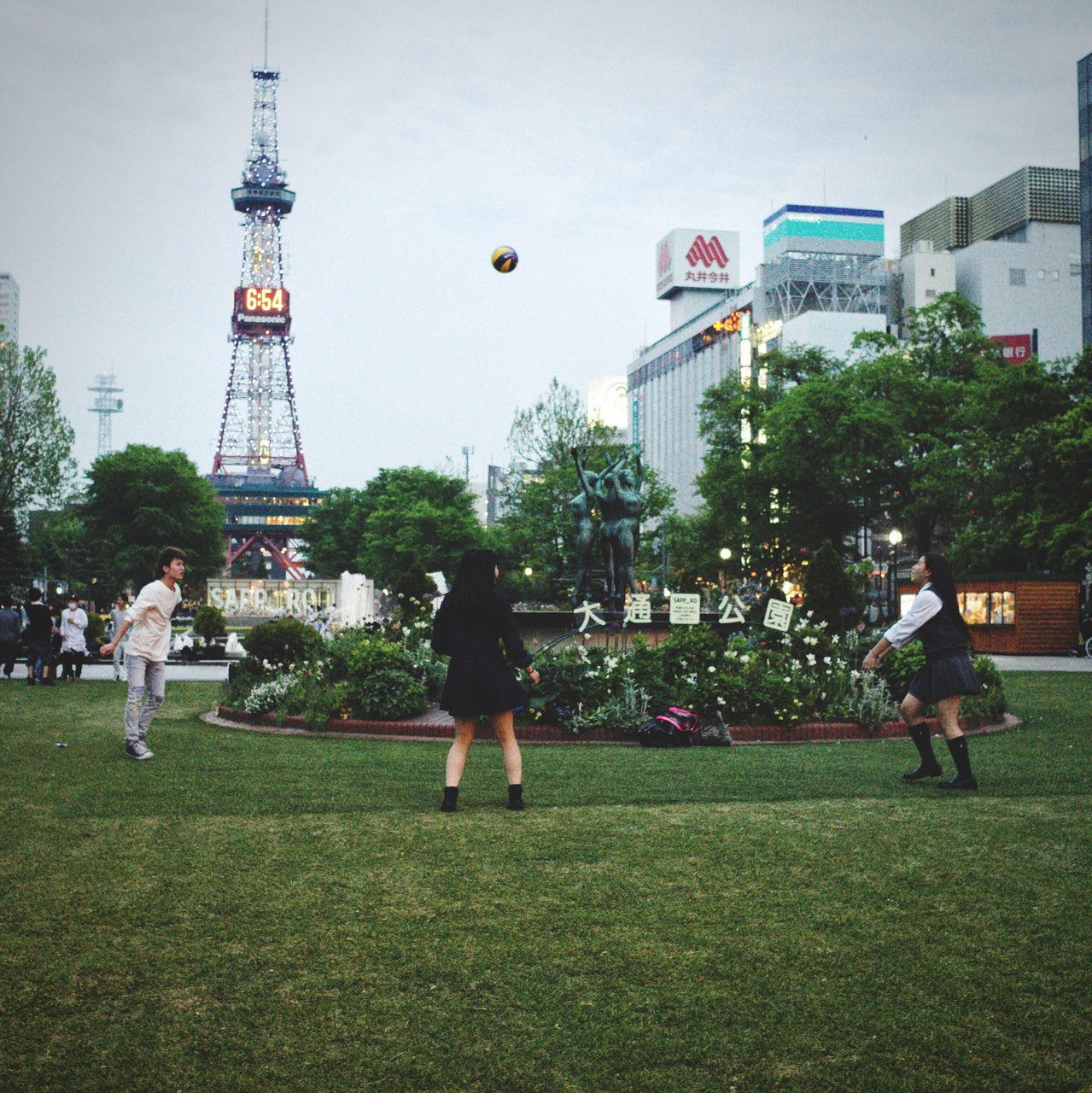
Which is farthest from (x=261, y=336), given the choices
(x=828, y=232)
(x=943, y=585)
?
(x=943, y=585)

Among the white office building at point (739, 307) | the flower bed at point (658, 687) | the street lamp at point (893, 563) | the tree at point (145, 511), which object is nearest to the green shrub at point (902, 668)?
the flower bed at point (658, 687)

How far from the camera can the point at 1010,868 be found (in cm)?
624

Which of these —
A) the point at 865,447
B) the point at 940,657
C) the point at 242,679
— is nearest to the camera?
the point at 940,657

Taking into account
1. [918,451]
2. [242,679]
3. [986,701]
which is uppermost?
[918,451]

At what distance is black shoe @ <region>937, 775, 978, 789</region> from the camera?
8914 millimetres

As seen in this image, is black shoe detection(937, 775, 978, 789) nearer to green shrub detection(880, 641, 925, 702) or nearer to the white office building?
green shrub detection(880, 641, 925, 702)

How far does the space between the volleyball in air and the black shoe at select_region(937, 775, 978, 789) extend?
13.7 meters

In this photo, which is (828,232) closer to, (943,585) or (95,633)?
(95,633)

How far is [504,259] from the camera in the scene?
807 inches

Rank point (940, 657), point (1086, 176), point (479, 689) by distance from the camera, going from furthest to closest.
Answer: point (1086, 176) → point (940, 657) → point (479, 689)

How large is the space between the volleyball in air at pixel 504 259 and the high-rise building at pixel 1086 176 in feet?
164

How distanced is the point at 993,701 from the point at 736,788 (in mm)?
6272

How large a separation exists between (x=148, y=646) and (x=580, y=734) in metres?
4.54

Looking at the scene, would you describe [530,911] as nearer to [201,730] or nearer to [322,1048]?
[322,1048]
